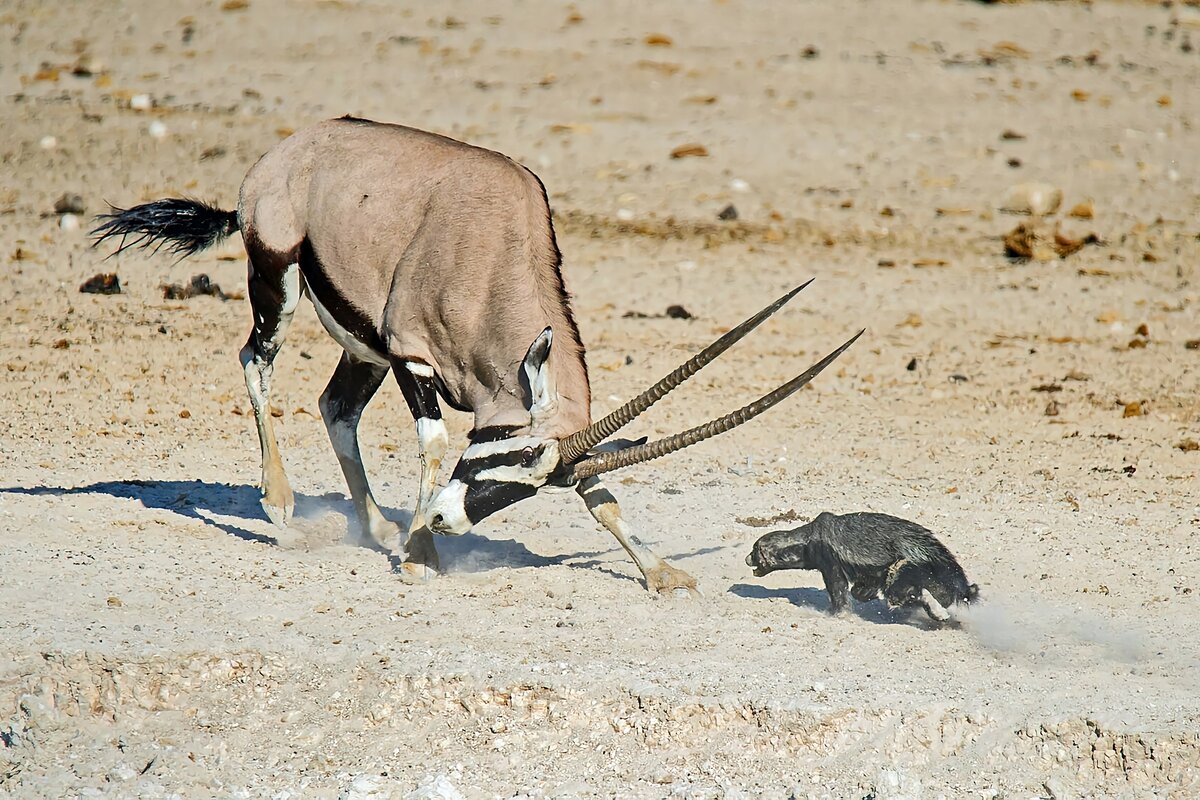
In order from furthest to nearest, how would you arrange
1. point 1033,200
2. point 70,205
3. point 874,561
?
point 1033,200, point 70,205, point 874,561

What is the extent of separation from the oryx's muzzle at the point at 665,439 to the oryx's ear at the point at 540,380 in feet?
0.55

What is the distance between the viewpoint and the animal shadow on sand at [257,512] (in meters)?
7.67

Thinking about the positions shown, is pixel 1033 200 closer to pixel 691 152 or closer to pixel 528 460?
pixel 691 152

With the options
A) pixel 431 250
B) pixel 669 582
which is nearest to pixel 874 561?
pixel 669 582

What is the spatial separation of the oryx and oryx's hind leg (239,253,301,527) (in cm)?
1

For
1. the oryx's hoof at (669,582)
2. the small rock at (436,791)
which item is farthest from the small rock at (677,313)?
the small rock at (436,791)

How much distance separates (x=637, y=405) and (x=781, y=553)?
1.32 m

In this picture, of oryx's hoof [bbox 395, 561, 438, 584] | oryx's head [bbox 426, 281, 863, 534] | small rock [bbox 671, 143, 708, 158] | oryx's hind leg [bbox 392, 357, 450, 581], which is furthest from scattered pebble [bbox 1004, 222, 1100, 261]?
oryx's hoof [bbox 395, 561, 438, 584]

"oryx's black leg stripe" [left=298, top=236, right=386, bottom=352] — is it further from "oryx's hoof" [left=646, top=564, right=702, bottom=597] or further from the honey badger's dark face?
the honey badger's dark face

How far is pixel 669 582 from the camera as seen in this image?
23.5 ft

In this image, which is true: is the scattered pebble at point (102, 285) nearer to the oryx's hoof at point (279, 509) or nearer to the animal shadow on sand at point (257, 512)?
the animal shadow on sand at point (257, 512)

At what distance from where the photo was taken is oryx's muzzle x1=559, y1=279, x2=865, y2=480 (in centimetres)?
590

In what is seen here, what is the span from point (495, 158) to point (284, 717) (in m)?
2.84

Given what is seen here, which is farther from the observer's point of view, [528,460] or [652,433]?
[652,433]
